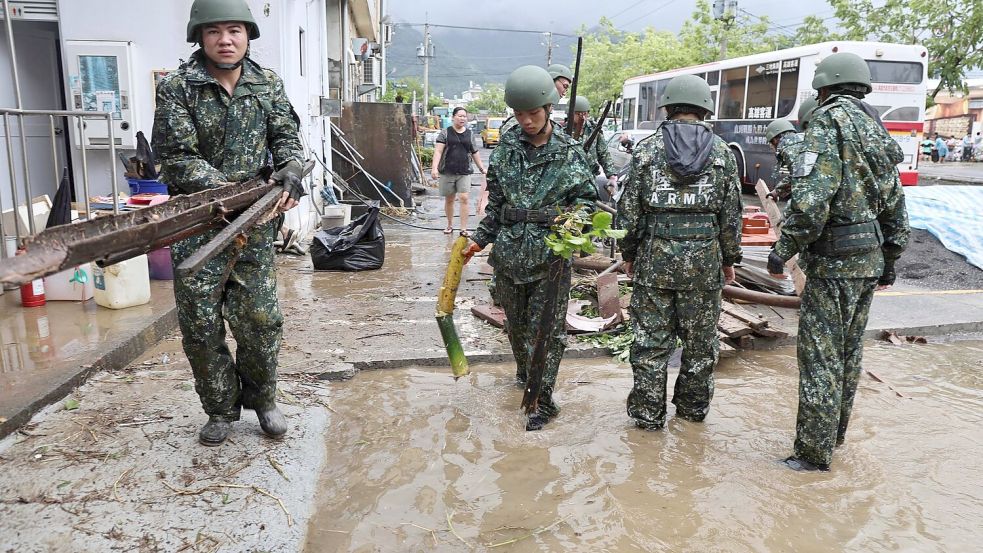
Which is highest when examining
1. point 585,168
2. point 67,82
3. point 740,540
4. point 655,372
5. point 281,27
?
point 281,27

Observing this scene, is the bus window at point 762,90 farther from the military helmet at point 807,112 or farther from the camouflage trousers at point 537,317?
the camouflage trousers at point 537,317

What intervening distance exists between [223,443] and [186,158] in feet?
4.50

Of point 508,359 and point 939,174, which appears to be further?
point 939,174

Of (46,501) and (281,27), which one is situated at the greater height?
(281,27)

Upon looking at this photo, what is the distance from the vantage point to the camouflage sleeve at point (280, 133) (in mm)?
3465

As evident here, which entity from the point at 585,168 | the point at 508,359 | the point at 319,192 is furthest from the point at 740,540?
the point at 319,192

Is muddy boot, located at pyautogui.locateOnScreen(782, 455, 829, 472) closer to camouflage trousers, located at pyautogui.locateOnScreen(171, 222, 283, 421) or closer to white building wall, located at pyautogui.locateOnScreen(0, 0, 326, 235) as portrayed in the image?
camouflage trousers, located at pyautogui.locateOnScreen(171, 222, 283, 421)

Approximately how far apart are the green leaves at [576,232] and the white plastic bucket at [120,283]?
10.3 feet

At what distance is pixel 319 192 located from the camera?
451 inches

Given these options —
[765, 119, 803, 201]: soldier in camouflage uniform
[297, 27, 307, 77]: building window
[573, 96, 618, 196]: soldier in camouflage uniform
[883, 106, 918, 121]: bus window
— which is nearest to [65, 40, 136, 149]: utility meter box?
[297, 27, 307, 77]: building window

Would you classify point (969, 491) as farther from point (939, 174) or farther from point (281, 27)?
point (939, 174)

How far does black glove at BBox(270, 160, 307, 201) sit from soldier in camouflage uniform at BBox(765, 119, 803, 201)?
2.44m

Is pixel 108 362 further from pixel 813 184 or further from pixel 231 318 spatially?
pixel 813 184

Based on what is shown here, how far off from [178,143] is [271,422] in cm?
140
